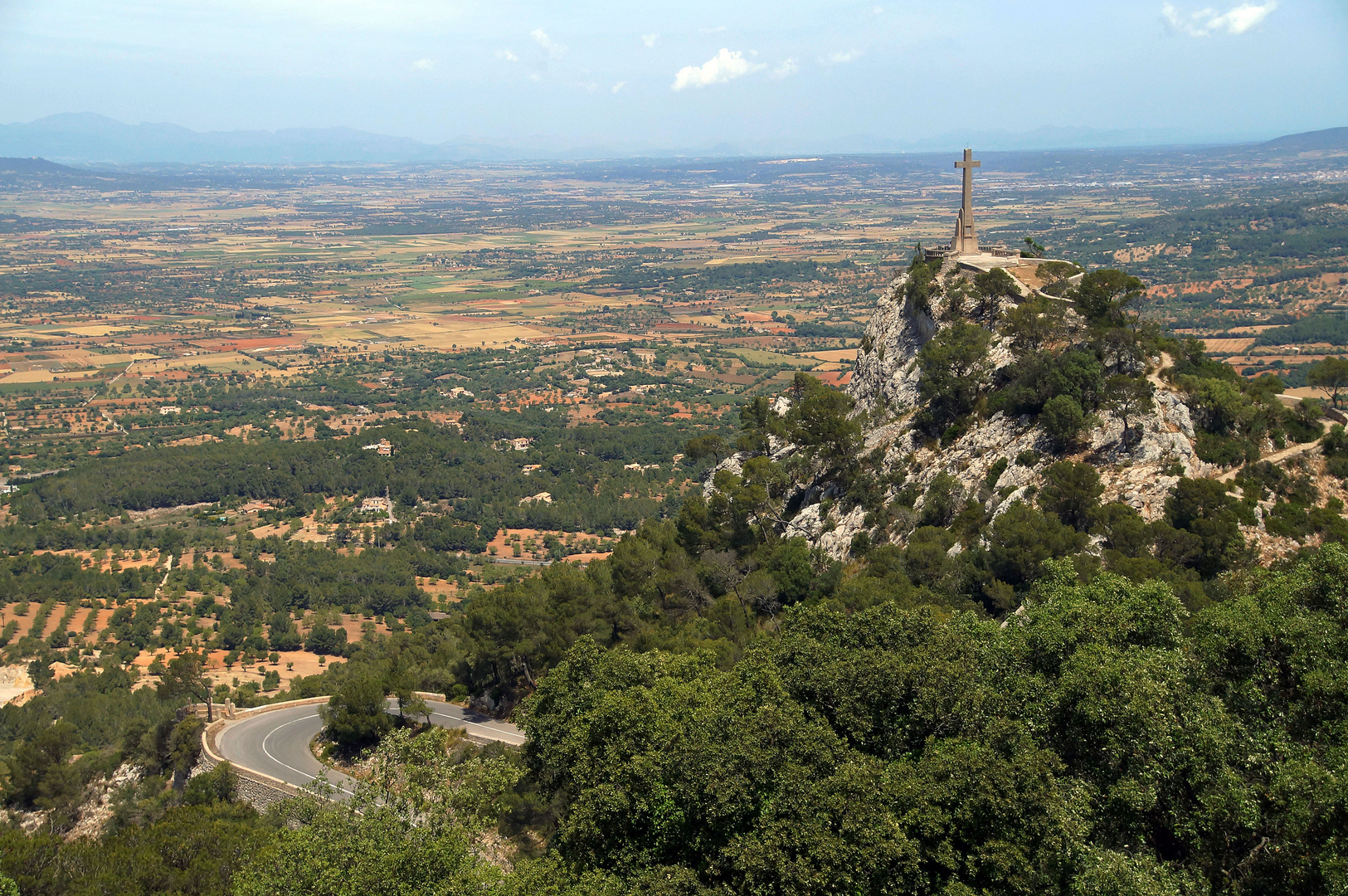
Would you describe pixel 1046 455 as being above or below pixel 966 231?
below

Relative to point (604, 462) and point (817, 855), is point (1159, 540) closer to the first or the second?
point (817, 855)

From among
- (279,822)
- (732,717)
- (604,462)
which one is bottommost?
(604,462)

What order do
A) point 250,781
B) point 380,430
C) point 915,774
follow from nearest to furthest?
point 915,774, point 250,781, point 380,430

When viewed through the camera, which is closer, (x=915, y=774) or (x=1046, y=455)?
(x=915, y=774)

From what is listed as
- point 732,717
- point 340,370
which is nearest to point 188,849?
point 732,717

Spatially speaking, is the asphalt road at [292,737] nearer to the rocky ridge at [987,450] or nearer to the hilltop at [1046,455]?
the hilltop at [1046,455]

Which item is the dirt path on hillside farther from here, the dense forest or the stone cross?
the stone cross

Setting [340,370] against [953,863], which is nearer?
[953,863]

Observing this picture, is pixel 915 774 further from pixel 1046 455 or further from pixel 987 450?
pixel 987 450

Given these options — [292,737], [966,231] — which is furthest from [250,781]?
[966,231]
